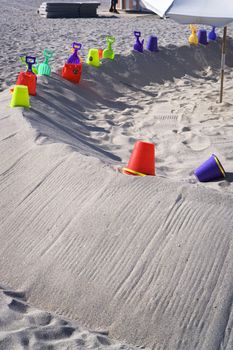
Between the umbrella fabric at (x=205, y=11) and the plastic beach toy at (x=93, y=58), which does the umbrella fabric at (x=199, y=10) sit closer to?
the umbrella fabric at (x=205, y=11)

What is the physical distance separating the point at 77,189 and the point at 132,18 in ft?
46.4

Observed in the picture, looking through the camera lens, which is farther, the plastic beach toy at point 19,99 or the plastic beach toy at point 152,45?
the plastic beach toy at point 152,45

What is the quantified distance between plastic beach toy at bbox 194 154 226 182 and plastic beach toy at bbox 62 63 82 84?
353 centimetres

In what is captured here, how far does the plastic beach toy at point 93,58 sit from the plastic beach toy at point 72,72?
662 mm

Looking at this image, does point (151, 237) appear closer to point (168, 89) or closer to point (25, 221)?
point (25, 221)

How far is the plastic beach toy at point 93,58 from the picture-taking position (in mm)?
8375

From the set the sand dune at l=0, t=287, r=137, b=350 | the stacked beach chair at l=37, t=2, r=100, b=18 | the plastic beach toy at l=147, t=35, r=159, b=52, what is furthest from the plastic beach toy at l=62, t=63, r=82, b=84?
the stacked beach chair at l=37, t=2, r=100, b=18

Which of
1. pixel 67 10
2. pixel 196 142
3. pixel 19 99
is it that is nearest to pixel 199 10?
pixel 196 142

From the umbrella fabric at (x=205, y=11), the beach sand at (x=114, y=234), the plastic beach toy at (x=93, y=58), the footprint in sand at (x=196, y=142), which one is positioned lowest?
the footprint in sand at (x=196, y=142)

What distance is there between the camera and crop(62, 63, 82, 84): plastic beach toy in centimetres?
769

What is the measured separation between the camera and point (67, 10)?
55.1 feet

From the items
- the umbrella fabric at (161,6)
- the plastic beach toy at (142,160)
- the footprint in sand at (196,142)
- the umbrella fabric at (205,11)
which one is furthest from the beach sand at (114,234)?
the umbrella fabric at (161,6)

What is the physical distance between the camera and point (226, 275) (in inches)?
120

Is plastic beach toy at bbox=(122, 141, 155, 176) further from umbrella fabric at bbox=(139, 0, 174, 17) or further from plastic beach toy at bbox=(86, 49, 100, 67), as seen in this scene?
plastic beach toy at bbox=(86, 49, 100, 67)
